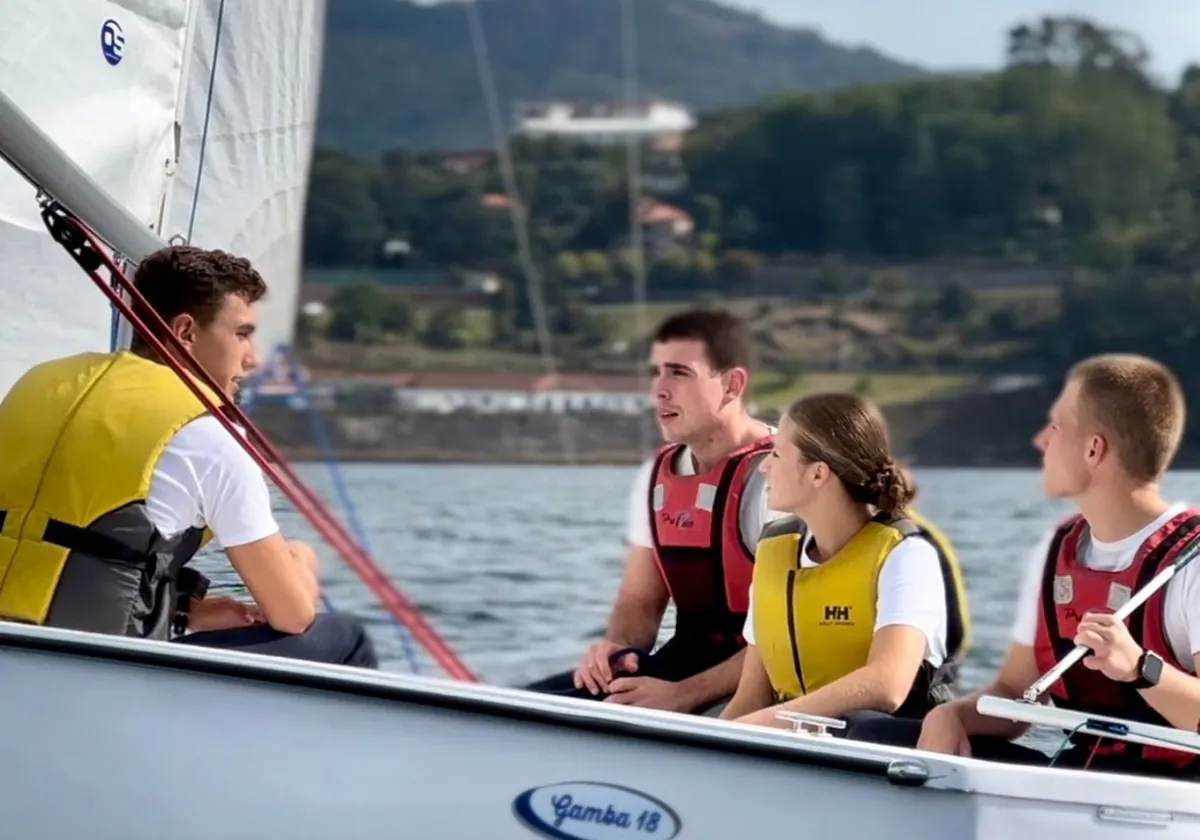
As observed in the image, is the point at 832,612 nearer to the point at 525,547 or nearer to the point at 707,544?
the point at 707,544

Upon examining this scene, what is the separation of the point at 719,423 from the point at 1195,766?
0.85 meters

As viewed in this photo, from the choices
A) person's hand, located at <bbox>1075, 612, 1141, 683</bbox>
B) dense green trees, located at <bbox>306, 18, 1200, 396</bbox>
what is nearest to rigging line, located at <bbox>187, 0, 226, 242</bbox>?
person's hand, located at <bbox>1075, 612, 1141, 683</bbox>

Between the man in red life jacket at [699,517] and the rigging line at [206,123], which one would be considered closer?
the man in red life jacket at [699,517]

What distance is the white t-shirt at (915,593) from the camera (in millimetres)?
2373

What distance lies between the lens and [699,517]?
2.85 m

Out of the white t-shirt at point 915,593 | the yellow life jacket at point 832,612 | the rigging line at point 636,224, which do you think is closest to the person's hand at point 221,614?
the yellow life jacket at point 832,612

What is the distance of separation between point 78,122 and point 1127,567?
5.58ft

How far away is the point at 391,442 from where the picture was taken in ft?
97.8

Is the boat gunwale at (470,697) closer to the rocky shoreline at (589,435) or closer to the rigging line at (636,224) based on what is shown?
the rocky shoreline at (589,435)

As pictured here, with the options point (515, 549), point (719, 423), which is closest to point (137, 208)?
point (719, 423)

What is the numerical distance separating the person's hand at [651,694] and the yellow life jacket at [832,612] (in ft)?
0.72

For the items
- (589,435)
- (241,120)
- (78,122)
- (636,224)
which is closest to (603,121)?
(636,224)

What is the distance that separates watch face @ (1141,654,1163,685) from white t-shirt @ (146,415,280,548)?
3.13 feet

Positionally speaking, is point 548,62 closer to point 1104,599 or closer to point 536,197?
point 536,197
